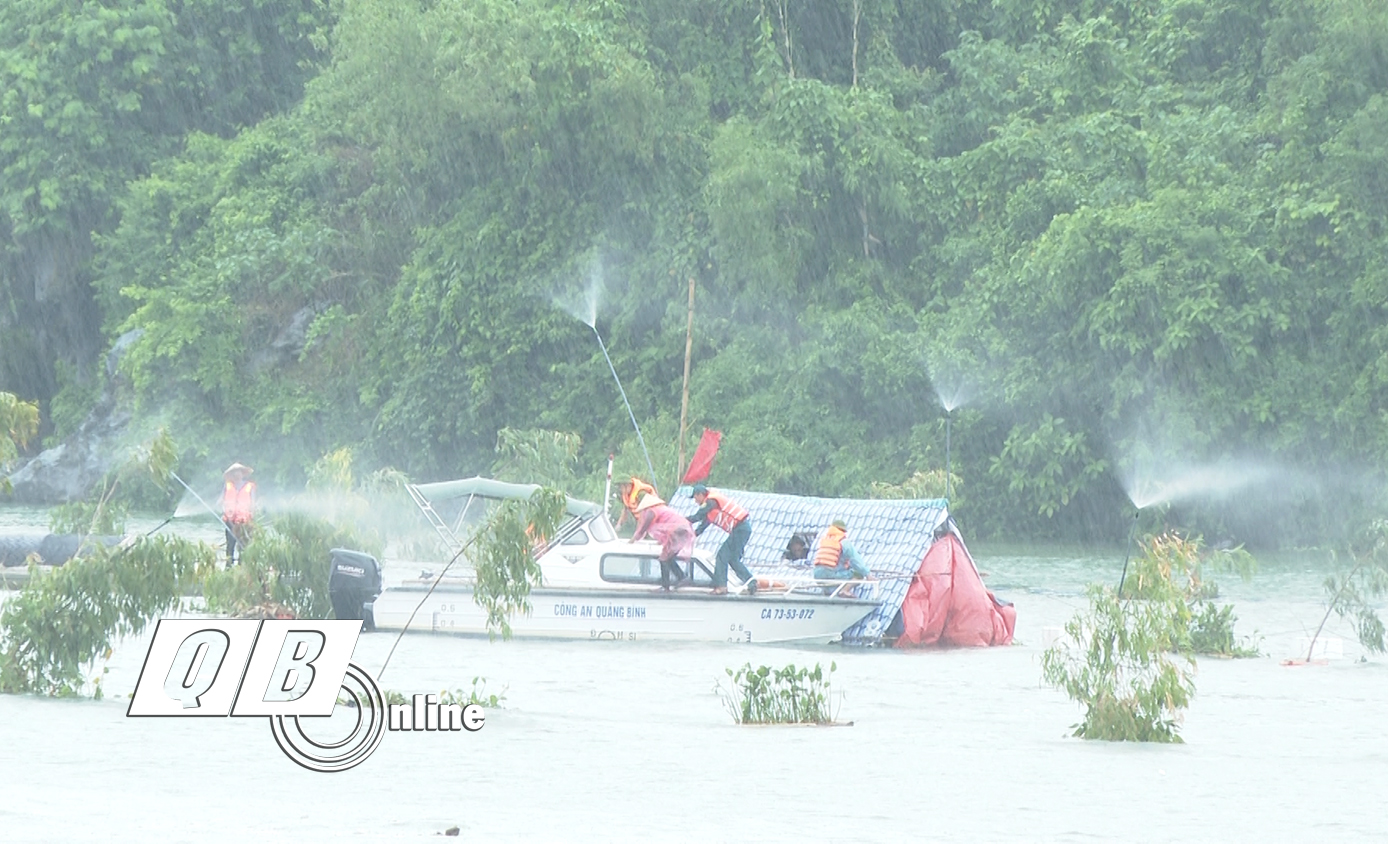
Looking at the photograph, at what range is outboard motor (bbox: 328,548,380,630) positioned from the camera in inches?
882

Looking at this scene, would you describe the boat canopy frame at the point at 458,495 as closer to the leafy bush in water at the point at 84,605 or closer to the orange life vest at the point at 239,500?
the orange life vest at the point at 239,500

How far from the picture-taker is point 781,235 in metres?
45.2

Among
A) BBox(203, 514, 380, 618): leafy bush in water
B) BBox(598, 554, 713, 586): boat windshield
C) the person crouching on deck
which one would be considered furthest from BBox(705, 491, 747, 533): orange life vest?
BBox(203, 514, 380, 618): leafy bush in water

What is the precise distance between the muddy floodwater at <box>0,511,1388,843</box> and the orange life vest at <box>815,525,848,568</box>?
7.99ft

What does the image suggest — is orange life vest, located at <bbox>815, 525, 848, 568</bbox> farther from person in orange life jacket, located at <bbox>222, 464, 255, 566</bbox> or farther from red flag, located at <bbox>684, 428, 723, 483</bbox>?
person in orange life jacket, located at <bbox>222, 464, 255, 566</bbox>

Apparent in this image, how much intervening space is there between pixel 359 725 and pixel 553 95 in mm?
33410

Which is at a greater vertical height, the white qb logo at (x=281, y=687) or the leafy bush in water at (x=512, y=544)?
the leafy bush in water at (x=512, y=544)

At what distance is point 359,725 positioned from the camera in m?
14.4

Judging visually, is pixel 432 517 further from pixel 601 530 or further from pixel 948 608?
pixel 948 608

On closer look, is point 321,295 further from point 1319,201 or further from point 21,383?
point 1319,201

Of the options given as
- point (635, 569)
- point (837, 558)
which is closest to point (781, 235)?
point (837, 558)

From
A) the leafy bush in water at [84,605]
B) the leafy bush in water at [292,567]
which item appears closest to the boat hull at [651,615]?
the leafy bush in water at [292,567]

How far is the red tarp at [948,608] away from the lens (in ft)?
76.8

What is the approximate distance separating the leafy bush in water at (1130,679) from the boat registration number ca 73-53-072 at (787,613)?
7.22m
